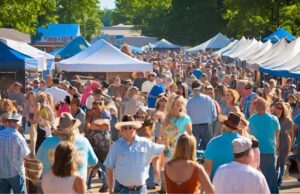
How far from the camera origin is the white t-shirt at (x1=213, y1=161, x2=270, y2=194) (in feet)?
27.1

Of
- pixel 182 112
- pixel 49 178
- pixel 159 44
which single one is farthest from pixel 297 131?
pixel 159 44

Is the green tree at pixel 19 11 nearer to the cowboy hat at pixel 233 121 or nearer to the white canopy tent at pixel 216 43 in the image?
the cowboy hat at pixel 233 121

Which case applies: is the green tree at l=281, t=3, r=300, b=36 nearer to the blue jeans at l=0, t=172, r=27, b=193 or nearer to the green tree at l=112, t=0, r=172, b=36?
the green tree at l=112, t=0, r=172, b=36

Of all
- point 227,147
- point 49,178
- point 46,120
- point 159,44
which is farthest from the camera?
point 159,44

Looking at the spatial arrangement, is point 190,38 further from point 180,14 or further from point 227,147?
point 227,147

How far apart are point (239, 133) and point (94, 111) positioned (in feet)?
18.4

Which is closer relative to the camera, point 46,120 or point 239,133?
point 239,133

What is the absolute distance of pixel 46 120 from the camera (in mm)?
15781

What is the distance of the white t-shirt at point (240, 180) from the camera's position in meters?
8.26

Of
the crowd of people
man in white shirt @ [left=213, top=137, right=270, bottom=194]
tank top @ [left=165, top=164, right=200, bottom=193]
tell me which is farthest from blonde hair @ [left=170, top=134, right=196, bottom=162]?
man in white shirt @ [left=213, top=137, right=270, bottom=194]

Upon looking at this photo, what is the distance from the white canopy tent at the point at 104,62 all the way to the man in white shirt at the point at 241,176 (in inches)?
722

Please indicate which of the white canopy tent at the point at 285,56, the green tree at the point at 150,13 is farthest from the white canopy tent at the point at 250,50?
the green tree at the point at 150,13

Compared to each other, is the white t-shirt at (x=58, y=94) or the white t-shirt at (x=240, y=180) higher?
the white t-shirt at (x=58, y=94)

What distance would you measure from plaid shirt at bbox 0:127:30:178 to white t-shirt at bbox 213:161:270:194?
3941 mm
